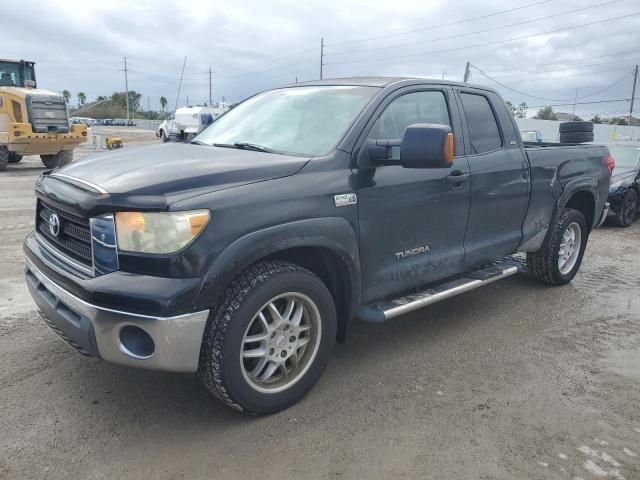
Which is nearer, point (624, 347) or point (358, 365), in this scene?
point (358, 365)

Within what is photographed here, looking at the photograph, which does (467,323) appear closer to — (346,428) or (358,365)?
(358,365)

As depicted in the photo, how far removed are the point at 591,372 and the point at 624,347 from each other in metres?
0.66

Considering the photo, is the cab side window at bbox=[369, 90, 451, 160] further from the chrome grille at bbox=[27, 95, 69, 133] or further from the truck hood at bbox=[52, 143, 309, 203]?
the chrome grille at bbox=[27, 95, 69, 133]

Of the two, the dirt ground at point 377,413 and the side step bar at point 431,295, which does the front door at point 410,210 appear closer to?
the side step bar at point 431,295

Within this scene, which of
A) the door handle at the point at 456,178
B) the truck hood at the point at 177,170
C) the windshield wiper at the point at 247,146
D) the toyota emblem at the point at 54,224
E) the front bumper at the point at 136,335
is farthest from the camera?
the door handle at the point at 456,178

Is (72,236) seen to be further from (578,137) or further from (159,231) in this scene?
(578,137)

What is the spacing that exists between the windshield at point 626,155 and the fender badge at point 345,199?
28.2 feet

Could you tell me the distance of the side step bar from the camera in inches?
137

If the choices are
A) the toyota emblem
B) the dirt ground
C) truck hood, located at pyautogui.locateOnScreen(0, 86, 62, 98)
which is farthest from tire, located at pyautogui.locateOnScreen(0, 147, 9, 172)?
the toyota emblem

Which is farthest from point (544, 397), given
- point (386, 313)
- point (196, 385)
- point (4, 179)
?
point (4, 179)

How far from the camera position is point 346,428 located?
2.96 meters

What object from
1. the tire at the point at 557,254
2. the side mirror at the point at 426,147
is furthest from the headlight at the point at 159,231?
the tire at the point at 557,254

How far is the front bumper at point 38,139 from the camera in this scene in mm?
14719

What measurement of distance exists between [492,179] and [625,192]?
6357mm
